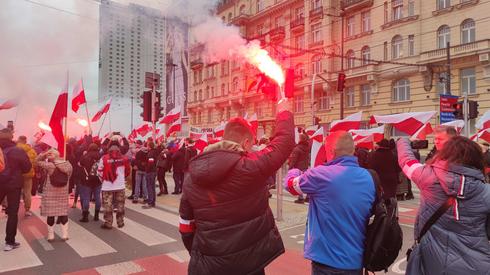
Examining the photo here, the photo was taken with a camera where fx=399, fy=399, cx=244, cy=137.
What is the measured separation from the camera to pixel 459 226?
2.77m

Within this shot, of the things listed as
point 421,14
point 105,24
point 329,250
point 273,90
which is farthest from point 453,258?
point 421,14

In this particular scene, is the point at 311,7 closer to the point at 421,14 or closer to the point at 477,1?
the point at 421,14

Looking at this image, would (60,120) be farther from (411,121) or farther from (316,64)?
(316,64)

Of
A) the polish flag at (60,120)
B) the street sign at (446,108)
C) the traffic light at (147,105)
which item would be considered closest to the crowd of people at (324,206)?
the polish flag at (60,120)

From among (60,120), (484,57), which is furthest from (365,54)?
(60,120)

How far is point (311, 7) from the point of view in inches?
1351

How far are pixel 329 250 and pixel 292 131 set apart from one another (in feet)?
3.04

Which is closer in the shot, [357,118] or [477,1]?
[357,118]

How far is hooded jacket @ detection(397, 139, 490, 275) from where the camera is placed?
8.96ft

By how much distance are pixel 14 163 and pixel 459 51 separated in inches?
1035

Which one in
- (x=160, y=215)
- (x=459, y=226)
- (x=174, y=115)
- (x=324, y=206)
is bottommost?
(x=160, y=215)

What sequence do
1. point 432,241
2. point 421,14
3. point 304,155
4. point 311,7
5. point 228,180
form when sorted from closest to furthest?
1. point 228,180
2. point 432,241
3. point 304,155
4. point 421,14
5. point 311,7

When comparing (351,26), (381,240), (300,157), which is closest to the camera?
(381,240)

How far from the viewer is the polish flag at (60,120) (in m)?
7.38
